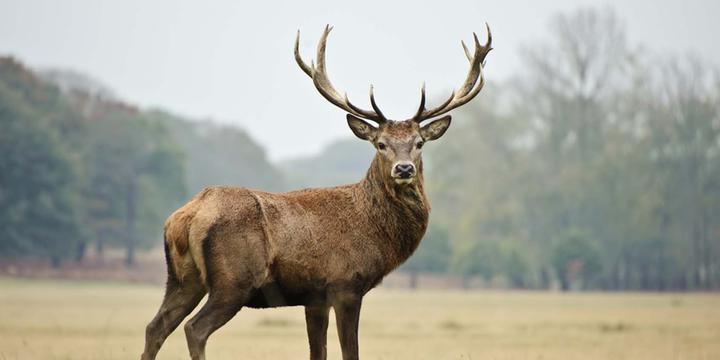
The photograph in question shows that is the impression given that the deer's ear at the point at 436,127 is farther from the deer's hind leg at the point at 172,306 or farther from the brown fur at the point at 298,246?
the deer's hind leg at the point at 172,306

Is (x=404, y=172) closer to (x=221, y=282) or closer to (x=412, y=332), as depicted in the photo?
(x=221, y=282)

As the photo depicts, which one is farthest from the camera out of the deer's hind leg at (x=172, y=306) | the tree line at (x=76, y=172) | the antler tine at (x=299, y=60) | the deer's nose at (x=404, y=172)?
the tree line at (x=76, y=172)

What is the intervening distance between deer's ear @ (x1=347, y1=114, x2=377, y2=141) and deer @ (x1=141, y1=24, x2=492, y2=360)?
1 cm

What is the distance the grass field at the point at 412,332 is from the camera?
2159cm

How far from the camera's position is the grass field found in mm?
21588

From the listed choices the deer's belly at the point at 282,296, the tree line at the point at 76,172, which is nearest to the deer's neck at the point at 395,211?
the deer's belly at the point at 282,296

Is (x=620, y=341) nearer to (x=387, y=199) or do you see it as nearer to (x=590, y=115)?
(x=387, y=199)

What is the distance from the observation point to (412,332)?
31.2 metres

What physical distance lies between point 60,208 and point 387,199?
58.3m

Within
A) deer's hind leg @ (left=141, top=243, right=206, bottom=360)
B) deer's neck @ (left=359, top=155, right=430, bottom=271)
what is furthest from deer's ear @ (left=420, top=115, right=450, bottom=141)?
deer's hind leg @ (left=141, top=243, right=206, bottom=360)

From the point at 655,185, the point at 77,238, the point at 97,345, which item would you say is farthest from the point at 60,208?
the point at 97,345

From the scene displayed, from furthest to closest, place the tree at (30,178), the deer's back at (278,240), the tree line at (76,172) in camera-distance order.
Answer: the tree line at (76,172)
the tree at (30,178)
the deer's back at (278,240)

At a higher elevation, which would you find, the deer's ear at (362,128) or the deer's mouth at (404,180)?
the deer's ear at (362,128)

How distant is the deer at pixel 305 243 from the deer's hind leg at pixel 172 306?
1 centimetres
